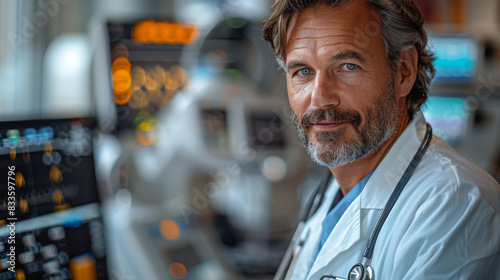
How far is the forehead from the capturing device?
1.14 metres

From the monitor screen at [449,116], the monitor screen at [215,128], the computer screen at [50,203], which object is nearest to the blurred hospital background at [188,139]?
the monitor screen at [215,128]

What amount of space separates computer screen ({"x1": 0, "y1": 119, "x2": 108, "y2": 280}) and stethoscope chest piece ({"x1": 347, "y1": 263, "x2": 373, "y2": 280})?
669mm

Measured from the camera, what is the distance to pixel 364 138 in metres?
1.15

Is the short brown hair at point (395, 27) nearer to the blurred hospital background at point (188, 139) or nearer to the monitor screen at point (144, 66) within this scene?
the blurred hospital background at point (188, 139)

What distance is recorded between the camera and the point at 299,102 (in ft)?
3.97

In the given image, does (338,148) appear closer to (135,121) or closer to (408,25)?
(408,25)

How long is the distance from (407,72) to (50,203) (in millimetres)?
891

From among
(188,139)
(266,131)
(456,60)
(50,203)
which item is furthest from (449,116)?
(50,203)

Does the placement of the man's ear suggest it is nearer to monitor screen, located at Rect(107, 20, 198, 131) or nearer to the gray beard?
the gray beard

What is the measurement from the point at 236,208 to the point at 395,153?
2.24 m

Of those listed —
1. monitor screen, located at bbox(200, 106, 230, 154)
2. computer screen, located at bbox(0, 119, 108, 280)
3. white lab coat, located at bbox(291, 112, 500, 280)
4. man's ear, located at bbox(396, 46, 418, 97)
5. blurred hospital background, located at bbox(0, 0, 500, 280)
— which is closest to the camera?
white lab coat, located at bbox(291, 112, 500, 280)

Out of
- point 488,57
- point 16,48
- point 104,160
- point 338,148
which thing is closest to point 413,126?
point 338,148

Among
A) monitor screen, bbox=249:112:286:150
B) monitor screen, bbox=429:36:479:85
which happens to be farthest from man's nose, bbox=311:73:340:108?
monitor screen, bbox=429:36:479:85

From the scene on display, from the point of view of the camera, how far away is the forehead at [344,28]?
1.14m
